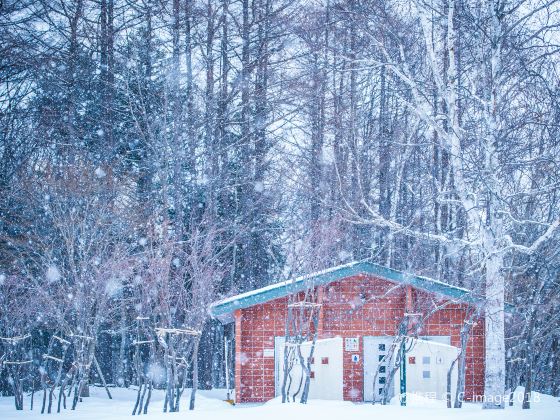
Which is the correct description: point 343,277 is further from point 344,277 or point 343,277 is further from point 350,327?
point 350,327

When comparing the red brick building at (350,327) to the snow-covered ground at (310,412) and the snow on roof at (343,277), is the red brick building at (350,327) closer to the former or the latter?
the snow on roof at (343,277)

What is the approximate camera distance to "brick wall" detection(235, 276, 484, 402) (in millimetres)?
16516

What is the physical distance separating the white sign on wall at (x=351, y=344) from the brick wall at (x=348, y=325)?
0.11 meters

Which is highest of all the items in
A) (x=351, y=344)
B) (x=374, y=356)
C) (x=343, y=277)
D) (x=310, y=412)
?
(x=343, y=277)

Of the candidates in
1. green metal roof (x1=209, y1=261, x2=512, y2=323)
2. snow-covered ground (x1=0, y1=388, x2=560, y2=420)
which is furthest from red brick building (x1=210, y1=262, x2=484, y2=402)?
snow-covered ground (x1=0, y1=388, x2=560, y2=420)

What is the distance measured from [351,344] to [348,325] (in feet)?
1.59

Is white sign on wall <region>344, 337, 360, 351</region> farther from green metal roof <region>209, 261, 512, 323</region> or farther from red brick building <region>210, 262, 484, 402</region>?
green metal roof <region>209, 261, 512, 323</region>

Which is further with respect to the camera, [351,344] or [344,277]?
[351,344]

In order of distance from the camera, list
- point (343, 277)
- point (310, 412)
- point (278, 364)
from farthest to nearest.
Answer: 1. point (278, 364)
2. point (343, 277)
3. point (310, 412)

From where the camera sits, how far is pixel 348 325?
16766 mm

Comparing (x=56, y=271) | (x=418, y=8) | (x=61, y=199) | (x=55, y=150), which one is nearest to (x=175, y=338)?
(x=56, y=271)

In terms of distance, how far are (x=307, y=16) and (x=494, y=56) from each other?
11.0m

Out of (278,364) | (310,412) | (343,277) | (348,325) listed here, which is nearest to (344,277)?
(343,277)

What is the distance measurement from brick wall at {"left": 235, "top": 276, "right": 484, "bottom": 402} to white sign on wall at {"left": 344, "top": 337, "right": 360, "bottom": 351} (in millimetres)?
113
